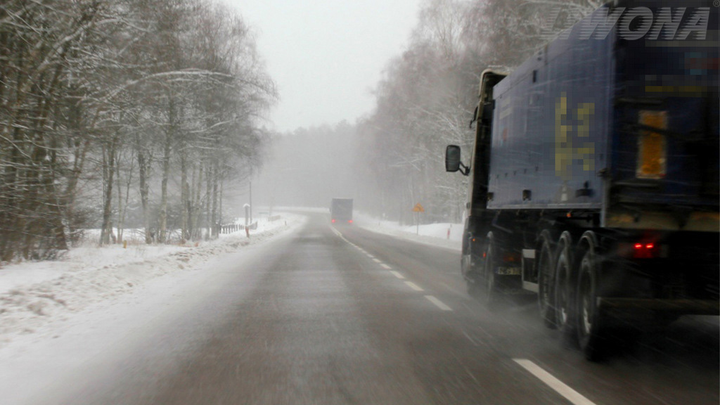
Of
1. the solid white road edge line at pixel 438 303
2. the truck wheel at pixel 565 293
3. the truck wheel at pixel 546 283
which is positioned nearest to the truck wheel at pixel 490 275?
the solid white road edge line at pixel 438 303

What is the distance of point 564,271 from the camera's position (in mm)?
6715

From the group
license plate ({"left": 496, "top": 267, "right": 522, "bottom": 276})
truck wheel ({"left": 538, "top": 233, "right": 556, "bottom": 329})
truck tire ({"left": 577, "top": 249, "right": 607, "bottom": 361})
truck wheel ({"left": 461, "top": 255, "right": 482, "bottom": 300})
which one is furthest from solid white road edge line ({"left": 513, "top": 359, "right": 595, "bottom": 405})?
truck wheel ({"left": 461, "top": 255, "right": 482, "bottom": 300})

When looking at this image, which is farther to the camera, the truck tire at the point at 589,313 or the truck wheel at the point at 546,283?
the truck wheel at the point at 546,283

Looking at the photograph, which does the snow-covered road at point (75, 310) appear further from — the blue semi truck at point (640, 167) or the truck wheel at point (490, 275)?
the blue semi truck at point (640, 167)

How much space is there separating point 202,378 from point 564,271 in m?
3.57

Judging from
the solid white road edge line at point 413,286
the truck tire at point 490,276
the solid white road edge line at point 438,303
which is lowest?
the solid white road edge line at point 413,286

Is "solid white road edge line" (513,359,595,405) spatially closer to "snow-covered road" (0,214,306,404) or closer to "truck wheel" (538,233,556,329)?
"truck wheel" (538,233,556,329)

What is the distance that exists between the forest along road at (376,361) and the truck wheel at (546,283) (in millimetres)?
219

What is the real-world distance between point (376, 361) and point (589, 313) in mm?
1879

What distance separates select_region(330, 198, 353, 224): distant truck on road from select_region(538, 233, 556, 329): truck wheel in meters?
69.7

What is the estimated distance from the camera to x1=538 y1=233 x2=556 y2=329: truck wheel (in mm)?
7180

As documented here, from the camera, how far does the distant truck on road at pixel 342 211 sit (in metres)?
77.4

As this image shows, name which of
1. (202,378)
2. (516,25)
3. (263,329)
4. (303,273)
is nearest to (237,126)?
(516,25)

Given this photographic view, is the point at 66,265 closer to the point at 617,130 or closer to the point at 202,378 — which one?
the point at 202,378
